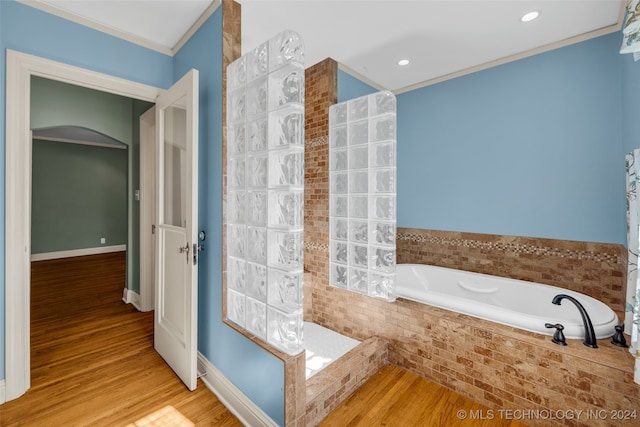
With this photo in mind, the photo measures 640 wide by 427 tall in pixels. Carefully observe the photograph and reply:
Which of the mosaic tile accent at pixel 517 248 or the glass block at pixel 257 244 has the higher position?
the glass block at pixel 257 244

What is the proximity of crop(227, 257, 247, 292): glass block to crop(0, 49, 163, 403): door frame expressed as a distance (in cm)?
132

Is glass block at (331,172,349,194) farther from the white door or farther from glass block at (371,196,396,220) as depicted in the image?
the white door

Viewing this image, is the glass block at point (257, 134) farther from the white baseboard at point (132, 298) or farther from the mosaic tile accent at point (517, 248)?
the white baseboard at point (132, 298)

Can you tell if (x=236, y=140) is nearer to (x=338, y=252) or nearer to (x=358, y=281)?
(x=338, y=252)

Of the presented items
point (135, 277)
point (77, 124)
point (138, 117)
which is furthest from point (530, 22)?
point (135, 277)

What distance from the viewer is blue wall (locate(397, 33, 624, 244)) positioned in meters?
2.28

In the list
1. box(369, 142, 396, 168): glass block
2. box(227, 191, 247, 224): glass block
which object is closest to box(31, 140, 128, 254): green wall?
box(227, 191, 247, 224): glass block

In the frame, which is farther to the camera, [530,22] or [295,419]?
[530,22]

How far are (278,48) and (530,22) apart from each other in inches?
83.4

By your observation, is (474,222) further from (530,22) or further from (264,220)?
→ (264,220)

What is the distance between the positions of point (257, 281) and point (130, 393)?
1260mm

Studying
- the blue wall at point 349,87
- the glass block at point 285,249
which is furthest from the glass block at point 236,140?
the blue wall at point 349,87

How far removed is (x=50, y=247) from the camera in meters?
5.85

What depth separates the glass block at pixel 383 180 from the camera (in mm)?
2139
